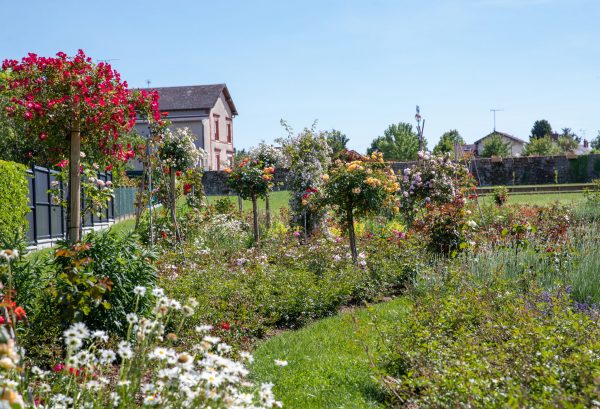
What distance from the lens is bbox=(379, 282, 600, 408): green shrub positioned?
10.9 ft

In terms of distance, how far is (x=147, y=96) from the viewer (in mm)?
7789

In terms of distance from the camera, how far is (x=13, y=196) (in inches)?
460

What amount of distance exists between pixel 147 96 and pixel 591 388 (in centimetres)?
619

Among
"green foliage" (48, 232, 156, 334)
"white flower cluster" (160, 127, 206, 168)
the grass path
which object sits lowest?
the grass path

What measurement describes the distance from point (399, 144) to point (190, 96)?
24414mm

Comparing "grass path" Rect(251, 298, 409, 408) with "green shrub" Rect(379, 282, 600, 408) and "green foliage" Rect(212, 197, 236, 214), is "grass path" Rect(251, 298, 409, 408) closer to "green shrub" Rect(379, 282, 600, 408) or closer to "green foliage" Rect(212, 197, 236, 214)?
"green shrub" Rect(379, 282, 600, 408)

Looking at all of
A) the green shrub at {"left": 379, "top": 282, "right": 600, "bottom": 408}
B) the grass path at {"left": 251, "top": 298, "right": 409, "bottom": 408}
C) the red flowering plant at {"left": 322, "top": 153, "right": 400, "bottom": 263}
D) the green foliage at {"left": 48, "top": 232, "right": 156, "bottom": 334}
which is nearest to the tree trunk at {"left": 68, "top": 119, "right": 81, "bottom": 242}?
the green foliage at {"left": 48, "top": 232, "right": 156, "bottom": 334}

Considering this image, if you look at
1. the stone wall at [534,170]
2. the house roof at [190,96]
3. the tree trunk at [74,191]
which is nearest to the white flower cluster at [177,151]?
the tree trunk at [74,191]

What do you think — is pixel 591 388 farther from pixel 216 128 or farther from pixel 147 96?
pixel 216 128

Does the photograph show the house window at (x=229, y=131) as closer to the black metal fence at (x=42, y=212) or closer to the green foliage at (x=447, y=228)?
the black metal fence at (x=42, y=212)


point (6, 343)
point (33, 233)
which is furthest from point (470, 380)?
point (33, 233)

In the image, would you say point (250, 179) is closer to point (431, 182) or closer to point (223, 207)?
point (223, 207)

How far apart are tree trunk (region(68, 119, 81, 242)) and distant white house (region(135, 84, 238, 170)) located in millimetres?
32637

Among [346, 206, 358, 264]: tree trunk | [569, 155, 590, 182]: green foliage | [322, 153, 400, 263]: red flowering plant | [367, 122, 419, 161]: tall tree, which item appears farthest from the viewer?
[367, 122, 419, 161]: tall tree
